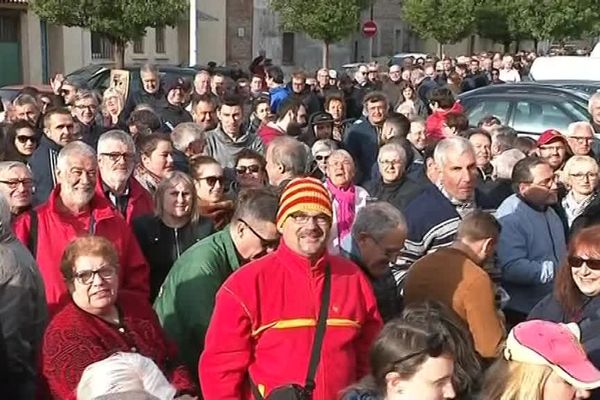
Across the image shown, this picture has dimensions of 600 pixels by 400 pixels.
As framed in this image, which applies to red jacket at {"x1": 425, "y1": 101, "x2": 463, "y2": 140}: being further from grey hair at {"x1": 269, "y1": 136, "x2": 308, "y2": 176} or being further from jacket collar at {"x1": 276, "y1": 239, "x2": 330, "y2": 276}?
jacket collar at {"x1": 276, "y1": 239, "x2": 330, "y2": 276}

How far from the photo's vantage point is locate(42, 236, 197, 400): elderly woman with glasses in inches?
157

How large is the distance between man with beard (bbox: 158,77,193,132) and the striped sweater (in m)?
5.31

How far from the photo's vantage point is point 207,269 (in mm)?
4695

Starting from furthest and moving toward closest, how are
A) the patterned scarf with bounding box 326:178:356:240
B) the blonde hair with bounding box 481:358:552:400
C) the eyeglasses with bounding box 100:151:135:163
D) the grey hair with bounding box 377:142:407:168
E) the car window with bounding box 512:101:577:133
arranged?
the car window with bounding box 512:101:577:133, the grey hair with bounding box 377:142:407:168, the patterned scarf with bounding box 326:178:356:240, the eyeglasses with bounding box 100:151:135:163, the blonde hair with bounding box 481:358:552:400

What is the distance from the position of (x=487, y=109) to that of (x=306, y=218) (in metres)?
9.61

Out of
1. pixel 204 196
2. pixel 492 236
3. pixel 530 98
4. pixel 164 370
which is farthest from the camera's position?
pixel 530 98

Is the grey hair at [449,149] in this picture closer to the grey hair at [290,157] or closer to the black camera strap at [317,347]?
the grey hair at [290,157]

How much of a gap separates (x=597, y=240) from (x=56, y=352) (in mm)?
2373

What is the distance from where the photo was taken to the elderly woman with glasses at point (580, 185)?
7.00 m

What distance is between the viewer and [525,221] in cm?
614

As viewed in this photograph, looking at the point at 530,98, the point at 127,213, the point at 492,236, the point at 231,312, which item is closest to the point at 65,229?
the point at 127,213

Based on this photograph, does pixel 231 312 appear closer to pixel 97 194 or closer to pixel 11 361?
pixel 11 361

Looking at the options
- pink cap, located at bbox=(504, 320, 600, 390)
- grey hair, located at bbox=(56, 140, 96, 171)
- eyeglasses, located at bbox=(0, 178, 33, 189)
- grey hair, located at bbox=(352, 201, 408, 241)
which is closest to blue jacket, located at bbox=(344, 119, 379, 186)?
eyeglasses, located at bbox=(0, 178, 33, 189)

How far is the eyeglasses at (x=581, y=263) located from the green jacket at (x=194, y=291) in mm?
1580
